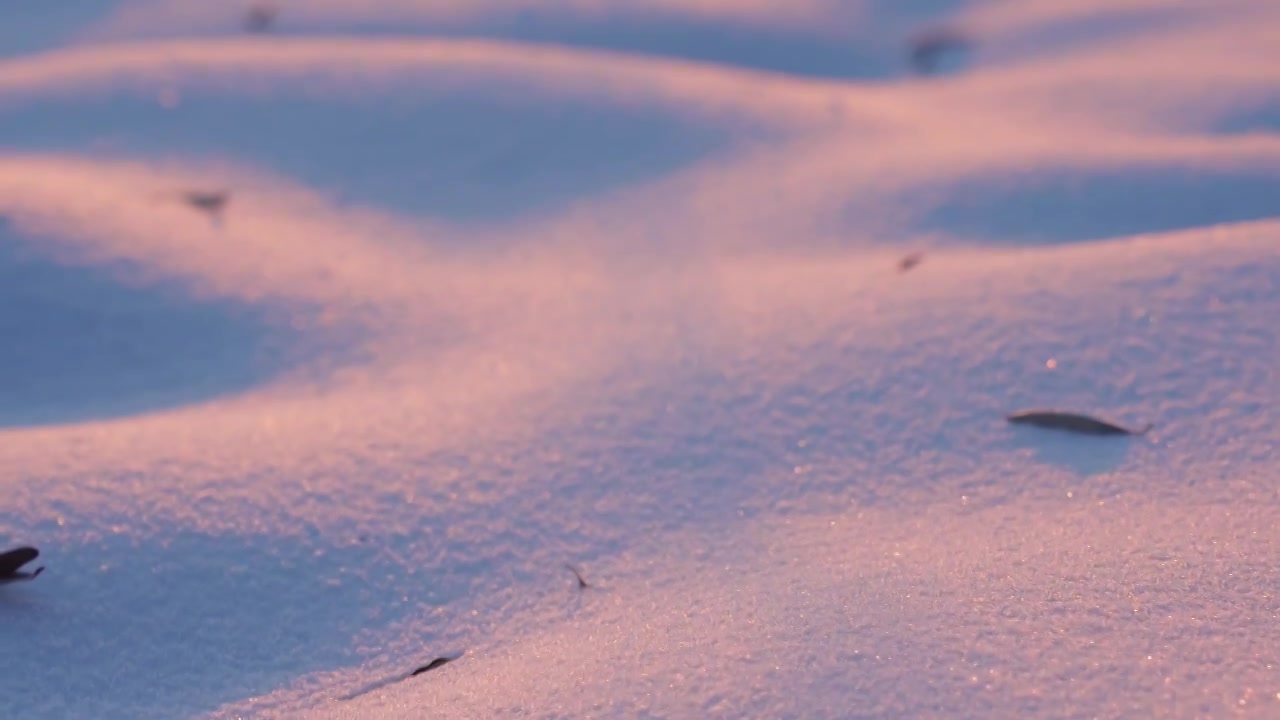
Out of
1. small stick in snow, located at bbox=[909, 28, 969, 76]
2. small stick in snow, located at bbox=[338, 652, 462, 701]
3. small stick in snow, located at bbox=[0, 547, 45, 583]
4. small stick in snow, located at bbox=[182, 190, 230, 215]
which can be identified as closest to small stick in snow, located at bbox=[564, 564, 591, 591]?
small stick in snow, located at bbox=[338, 652, 462, 701]

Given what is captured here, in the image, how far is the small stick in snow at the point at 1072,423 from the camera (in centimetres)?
108

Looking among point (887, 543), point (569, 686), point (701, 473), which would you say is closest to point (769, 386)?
point (701, 473)

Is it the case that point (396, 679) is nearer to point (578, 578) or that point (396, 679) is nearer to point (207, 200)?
point (578, 578)

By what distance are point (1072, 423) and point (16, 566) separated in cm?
100

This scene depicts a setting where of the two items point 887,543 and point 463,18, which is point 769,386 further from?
point 463,18

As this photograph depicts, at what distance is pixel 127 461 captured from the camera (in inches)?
42.3

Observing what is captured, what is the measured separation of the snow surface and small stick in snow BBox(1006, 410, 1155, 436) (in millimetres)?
18

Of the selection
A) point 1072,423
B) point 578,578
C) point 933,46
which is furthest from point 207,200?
point 933,46

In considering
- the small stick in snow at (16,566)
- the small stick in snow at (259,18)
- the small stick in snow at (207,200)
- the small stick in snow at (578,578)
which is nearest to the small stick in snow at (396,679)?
the small stick in snow at (578,578)

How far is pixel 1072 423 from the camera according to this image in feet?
3.60

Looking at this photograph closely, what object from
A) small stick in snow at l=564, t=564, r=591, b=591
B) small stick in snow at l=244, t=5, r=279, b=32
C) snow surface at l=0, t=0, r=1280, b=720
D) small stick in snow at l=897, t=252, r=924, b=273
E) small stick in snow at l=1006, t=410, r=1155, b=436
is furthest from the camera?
small stick in snow at l=244, t=5, r=279, b=32

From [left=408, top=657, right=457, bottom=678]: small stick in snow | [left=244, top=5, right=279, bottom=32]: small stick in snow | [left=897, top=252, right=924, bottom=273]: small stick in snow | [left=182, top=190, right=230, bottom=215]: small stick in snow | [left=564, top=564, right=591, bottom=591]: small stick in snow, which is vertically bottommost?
[left=408, top=657, right=457, bottom=678]: small stick in snow

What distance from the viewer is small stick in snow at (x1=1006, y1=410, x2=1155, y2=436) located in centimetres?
108

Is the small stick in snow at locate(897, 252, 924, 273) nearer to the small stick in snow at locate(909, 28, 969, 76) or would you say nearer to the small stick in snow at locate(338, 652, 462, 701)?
the small stick in snow at locate(338, 652, 462, 701)
